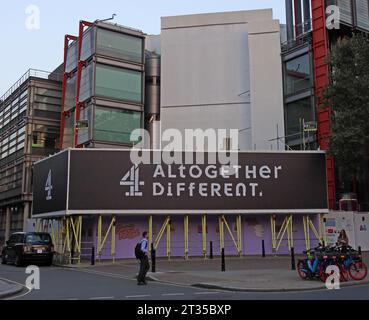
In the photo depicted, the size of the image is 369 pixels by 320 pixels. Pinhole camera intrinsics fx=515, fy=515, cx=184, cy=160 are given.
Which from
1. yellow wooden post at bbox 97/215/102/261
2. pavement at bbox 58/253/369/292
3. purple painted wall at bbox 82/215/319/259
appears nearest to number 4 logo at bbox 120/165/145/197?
purple painted wall at bbox 82/215/319/259

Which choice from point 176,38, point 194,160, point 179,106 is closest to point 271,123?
point 179,106

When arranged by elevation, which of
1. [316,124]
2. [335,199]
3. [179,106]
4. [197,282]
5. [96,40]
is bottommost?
[197,282]

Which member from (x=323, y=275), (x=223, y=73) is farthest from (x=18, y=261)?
(x=223, y=73)

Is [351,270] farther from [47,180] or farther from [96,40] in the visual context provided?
[96,40]

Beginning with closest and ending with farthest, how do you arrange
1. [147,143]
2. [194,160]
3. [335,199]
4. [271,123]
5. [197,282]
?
[197,282], [194,160], [335,199], [271,123], [147,143]

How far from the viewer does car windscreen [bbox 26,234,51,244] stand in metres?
26.5

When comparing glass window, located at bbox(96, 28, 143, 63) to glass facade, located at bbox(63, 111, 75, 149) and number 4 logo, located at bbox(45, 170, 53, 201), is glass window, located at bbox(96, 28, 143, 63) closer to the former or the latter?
glass facade, located at bbox(63, 111, 75, 149)

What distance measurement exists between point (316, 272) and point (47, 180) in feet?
60.6

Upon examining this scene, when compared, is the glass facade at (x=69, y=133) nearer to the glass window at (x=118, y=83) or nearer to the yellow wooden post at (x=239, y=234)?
the glass window at (x=118, y=83)

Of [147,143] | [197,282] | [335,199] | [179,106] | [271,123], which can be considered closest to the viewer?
[197,282]

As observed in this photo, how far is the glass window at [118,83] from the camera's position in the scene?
154 ft

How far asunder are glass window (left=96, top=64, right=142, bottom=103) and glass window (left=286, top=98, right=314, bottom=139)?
14.8 metres

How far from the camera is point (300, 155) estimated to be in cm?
2933

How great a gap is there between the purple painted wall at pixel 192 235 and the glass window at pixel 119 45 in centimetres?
2325
